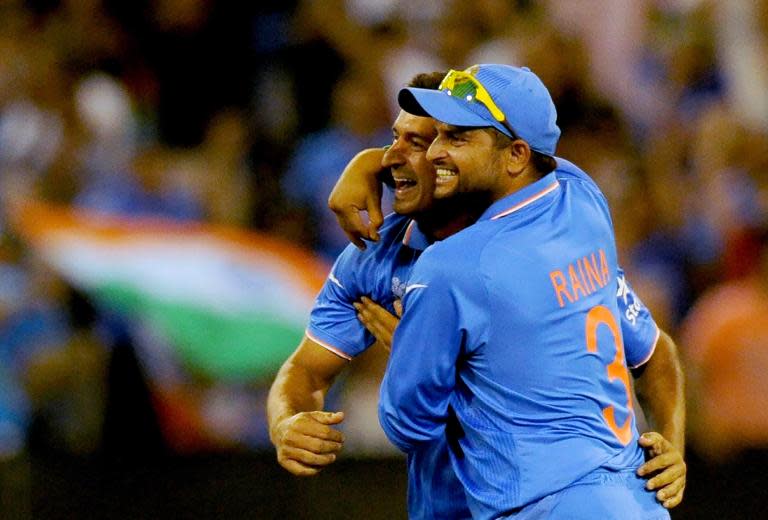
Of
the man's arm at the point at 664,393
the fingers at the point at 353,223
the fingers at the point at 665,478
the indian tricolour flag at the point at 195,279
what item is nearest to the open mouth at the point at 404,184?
the fingers at the point at 353,223

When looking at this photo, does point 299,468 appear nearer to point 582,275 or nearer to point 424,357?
point 424,357

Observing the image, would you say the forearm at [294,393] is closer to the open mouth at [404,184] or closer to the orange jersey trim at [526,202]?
the open mouth at [404,184]

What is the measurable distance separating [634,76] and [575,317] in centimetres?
408

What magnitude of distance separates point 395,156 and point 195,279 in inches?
115

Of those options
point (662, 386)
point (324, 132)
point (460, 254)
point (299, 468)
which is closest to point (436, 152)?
point (460, 254)

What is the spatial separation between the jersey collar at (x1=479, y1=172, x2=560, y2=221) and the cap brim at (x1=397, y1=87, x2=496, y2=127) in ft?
0.62

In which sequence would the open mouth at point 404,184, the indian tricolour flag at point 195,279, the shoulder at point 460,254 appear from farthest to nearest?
the indian tricolour flag at point 195,279 → the open mouth at point 404,184 → the shoulder at point 460,254

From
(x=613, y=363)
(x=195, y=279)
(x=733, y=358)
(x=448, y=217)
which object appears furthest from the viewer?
(x=195, y=279)

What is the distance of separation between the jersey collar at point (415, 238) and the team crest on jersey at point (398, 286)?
102 millimetres

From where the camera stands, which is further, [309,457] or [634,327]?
[634,327]

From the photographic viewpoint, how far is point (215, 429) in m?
6.37

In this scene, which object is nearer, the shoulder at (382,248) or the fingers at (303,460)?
the fingers at (303,460)

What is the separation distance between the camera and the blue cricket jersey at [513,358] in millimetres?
3412

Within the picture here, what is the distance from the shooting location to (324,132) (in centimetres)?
714
